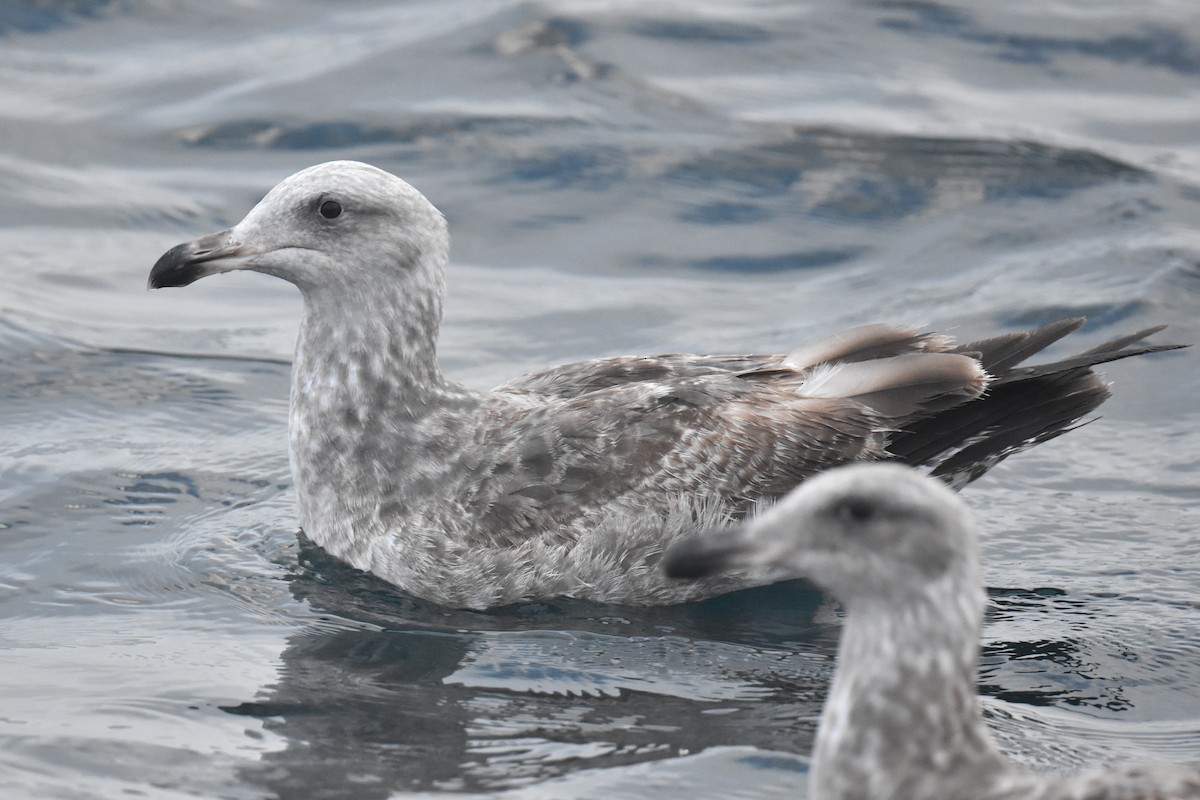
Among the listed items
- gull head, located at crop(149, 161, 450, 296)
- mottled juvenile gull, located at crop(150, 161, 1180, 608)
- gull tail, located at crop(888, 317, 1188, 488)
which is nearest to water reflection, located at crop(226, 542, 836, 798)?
mottled juvenile gull, located at crop(150, 161, 1180, 608)

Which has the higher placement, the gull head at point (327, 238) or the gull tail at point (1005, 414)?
the gull head at point (327, 238)

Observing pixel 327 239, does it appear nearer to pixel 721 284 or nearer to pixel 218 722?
pixel 218 722

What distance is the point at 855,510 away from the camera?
14.7ft

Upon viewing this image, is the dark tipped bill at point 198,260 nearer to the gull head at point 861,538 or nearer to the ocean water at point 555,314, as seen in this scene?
the ocean water at point 555,314

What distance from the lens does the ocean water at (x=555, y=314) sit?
622cm

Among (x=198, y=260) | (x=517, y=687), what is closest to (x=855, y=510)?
(x=517, y=687)

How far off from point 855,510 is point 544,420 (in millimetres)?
3000

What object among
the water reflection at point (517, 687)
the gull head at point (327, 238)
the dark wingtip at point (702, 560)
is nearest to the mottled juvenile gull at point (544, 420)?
the gull head at point (327, 238)

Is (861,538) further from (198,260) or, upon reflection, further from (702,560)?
(198,260)

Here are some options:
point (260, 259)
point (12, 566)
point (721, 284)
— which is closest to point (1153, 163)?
point (721, 284)

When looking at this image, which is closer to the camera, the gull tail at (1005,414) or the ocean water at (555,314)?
the ocean water at (555,314)

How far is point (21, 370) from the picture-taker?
32.5 ft

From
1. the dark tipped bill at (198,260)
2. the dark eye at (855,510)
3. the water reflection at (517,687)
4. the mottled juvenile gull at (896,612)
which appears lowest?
the water reflection at (517,687)

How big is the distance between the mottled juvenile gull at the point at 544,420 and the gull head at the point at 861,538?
2.64 meters
